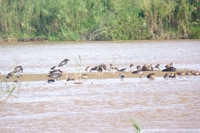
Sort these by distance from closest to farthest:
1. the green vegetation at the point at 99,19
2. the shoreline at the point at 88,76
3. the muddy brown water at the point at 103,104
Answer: the muddy brown water at the point at 103,104 < the shoreline at the point at 88,76 < the green vegetation at the point at 99,19

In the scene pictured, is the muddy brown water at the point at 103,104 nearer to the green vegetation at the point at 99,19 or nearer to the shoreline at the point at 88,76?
the shoreline at the point at 88,76

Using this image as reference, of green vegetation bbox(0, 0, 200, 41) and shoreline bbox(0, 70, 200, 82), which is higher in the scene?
green vegetation bbox(0, 0, 200, 41)

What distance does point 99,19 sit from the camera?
34844mm

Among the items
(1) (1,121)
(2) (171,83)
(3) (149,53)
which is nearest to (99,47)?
(3) (149,53)

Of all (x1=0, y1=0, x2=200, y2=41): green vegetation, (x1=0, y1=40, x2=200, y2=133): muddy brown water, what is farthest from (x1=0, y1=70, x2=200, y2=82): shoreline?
(x1=0, y1=0, x2=200, y2=41): green vegetation

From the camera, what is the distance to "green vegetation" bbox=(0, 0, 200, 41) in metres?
34.3

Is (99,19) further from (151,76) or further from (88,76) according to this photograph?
(151,76)

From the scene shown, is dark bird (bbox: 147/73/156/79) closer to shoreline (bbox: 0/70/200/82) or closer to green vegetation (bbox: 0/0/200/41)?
shoreline (bbox: 0/70/200/82)

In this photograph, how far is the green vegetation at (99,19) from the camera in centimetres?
3431

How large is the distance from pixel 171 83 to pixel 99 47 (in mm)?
13502

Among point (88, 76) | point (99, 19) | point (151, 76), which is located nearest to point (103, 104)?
point (151, 76)

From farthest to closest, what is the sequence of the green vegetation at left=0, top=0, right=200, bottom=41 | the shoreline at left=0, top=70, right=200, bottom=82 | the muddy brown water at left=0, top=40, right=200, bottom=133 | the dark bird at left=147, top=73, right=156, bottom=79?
the green vegetation at left=0, top=0, right=200, bottom=41 < the shoreline at left=0, top=70, right=200, bottom=82 < the dark bird at left=147, top=73, right=156, bottom=79 < the muddy brown water at left=0, top=40, right=200, bottom=133

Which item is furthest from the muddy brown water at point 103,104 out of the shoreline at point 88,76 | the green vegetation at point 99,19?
the green vegetation at point 99,19

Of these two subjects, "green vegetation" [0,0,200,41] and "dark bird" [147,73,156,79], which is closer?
"dark bird" [147,73,156,79]
